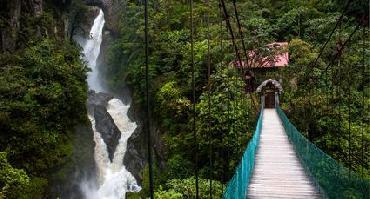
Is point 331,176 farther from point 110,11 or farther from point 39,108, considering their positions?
point 110,11

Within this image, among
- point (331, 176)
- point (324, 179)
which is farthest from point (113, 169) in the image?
point (331, 176)

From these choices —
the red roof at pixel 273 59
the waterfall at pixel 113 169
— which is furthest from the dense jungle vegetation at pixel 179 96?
the waterfall at pixel 113 169

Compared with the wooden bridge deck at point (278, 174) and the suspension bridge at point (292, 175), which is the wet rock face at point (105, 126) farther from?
the suspension bridge at point (292, 175)

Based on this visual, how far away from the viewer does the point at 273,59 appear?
20.4 metres

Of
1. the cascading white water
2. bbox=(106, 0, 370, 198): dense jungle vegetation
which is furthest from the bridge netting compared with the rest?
the cascading white water

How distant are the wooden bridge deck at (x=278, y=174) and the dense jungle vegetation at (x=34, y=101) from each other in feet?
22.1

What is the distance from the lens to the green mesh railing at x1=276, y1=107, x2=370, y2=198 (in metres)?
5.90

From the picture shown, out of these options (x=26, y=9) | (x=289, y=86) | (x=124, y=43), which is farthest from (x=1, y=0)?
(x=289, y=86)

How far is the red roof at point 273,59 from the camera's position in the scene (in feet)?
66.5

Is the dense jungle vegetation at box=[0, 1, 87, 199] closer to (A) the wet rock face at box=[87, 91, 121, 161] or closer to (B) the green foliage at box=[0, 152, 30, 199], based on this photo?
(B) the green foliage at box=[0, 152, 30, 199]

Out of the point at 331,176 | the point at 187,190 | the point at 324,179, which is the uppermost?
the point at 331,176

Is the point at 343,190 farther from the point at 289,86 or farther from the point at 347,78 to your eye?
the point at 289,86

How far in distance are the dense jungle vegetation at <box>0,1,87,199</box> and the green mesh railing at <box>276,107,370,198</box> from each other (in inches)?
307

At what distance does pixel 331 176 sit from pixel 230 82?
9699 mm
